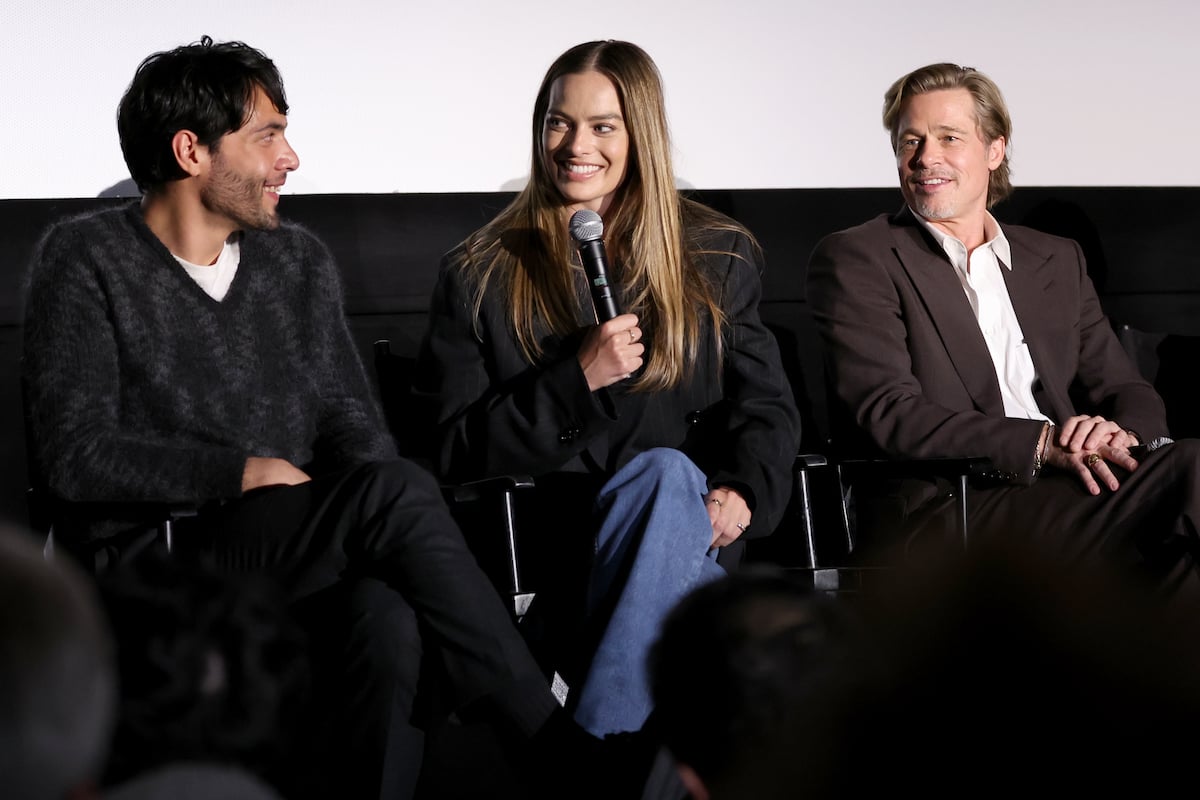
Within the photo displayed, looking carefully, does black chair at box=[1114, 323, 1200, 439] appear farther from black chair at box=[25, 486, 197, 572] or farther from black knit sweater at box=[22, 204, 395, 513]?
black chair at box=[25, 486, 197, 572]

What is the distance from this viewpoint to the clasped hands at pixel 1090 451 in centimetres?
247

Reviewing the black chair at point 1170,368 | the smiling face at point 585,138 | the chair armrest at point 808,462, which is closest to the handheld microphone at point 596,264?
the smiling face at point 585,138

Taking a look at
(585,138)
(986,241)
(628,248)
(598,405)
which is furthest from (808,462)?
(986,241)

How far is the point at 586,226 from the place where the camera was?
7.33 ft

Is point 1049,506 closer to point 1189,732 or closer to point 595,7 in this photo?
point 595,7

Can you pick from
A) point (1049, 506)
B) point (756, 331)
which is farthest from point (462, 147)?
point (1049, 506)

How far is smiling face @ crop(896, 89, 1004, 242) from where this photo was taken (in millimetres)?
2848

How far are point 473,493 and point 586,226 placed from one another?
485 mm

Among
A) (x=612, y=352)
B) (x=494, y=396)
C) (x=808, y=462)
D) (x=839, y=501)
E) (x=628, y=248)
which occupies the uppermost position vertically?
(x=628, y=248)

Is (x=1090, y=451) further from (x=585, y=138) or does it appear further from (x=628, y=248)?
(x=585, y=138)

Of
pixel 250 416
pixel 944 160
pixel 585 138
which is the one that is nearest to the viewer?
pixel 250 416

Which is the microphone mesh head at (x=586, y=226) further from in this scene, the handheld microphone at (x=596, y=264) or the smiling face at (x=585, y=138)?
the smiling face at (x=585, y=138)

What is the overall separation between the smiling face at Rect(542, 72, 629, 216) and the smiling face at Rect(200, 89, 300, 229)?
490 mm

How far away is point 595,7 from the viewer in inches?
124
